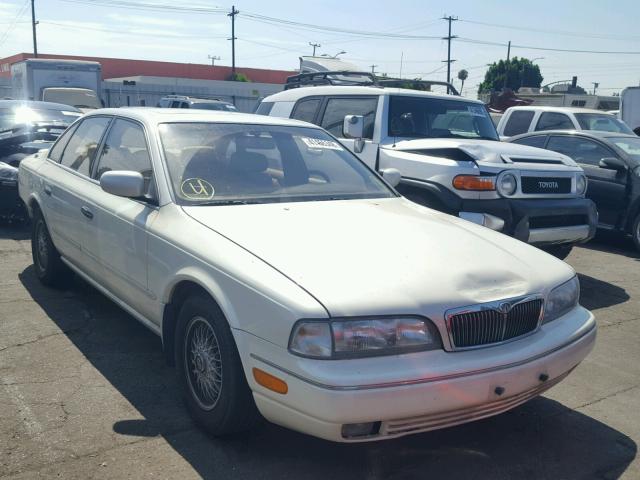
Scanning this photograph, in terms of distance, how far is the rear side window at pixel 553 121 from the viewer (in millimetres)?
11266

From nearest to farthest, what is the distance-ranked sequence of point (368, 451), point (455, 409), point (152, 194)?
point (455, 409), point (368, 451), point (152, 194)

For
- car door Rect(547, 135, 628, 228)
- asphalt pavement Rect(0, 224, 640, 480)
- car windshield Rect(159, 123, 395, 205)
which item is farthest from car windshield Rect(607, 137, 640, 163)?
car windshield Rect(159, 123, 395, 205)

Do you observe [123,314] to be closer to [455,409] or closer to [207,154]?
[207,154]

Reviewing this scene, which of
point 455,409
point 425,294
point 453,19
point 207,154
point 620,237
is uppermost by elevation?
point 453,19

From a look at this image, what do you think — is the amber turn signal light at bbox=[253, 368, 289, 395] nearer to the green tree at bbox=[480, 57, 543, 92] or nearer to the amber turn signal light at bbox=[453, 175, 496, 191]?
the amber turn signal light at bbox=[453, 175, 496, 191]

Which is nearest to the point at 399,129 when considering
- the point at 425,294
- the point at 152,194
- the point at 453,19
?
the point at 152,194

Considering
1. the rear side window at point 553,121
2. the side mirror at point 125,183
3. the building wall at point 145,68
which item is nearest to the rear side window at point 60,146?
the side mirror at point 125,183

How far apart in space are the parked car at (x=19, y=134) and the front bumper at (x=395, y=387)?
6.22m

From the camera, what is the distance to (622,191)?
8570 millimetres

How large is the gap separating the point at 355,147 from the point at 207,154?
281cm

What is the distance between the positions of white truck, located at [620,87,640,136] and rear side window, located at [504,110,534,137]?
6658mm

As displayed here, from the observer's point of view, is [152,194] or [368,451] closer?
[368,451]

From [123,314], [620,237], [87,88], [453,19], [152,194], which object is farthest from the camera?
[453,19]

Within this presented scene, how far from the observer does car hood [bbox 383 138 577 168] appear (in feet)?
21.2
